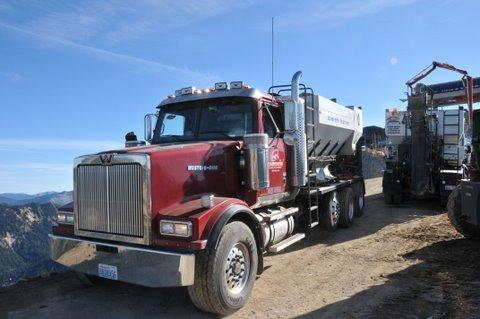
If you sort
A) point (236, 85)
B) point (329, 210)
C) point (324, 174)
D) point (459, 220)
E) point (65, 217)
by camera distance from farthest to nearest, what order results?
point (324, 174) → point (329, 210) → point (459, 220) → point (236, 85) → point (65, 217)

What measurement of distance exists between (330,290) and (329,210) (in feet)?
13.2

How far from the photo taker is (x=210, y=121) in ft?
23.1

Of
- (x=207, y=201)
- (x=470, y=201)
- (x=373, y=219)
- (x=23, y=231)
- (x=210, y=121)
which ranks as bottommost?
(x=23, y=231)

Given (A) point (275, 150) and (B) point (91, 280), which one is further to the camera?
(A) point (275, 150)

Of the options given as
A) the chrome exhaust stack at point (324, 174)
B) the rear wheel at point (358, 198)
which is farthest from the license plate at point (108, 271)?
the rear wheel at point (358, 198)

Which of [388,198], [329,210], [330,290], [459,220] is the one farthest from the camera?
[388,198]

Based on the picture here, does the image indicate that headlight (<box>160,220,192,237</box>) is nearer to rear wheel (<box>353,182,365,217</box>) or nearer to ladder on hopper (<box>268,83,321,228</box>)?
ladder on hopper (<box>268,83,321,228</box>)

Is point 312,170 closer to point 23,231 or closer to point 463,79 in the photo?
point 463,79

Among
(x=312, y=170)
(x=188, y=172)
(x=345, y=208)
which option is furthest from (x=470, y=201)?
(x=188, y=172)

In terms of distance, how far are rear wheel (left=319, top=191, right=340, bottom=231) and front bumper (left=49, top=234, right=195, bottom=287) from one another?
5.63 m

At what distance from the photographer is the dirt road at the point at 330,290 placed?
17.6 ft

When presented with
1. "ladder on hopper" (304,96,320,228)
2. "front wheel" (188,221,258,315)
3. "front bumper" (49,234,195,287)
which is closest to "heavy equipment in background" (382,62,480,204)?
"ladder on hopper" (304,96,320,228)

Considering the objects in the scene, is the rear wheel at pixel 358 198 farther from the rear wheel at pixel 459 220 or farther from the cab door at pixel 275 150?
the cab door at pixel 275 150

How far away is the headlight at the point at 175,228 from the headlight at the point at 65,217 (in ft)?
5.04
